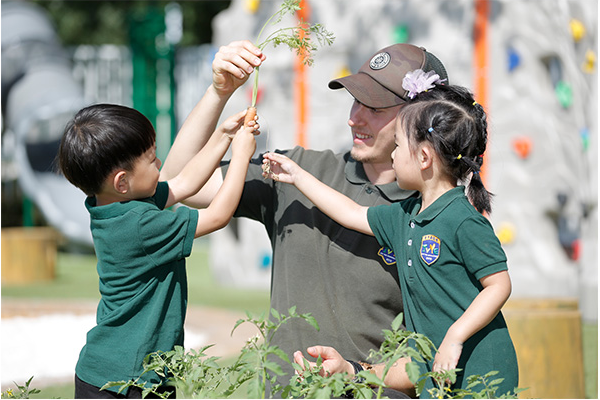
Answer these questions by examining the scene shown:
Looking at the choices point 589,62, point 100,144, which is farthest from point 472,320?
point 589,62

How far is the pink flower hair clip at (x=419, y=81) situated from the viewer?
262 centimetres

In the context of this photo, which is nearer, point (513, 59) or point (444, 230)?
point (444, 230)

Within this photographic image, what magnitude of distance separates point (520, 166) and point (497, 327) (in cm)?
656

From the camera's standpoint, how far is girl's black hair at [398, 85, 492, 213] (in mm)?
2514

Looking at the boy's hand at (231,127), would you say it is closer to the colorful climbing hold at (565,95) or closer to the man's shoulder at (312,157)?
the man's shoulder at (312,157)

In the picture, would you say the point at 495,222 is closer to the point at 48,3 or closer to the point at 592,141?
the point at 592,141

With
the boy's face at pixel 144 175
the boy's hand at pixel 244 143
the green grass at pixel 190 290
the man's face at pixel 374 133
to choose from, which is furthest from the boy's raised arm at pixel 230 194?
the green grass at pixel 190 290

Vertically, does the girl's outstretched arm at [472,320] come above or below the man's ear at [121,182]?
below

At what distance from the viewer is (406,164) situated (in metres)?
2.56

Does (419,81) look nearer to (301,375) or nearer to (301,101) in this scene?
(301,375)

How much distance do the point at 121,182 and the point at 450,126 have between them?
1.11 m

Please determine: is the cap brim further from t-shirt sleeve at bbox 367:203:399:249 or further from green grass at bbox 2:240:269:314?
green grass at bbox 2:240:269:314

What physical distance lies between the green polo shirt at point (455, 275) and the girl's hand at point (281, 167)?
0.49 meters

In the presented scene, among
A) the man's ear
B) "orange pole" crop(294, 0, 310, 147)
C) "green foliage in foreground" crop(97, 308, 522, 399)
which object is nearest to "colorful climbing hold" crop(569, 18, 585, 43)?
"orange pole" crop(294, 0, 310, 147)
